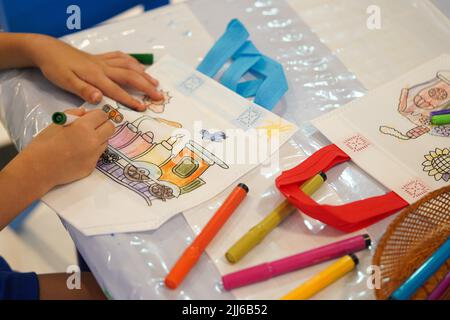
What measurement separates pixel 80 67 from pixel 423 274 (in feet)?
1.69

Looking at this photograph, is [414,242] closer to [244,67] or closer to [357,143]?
[357,143]

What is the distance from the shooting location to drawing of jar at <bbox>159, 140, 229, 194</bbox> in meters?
0.61

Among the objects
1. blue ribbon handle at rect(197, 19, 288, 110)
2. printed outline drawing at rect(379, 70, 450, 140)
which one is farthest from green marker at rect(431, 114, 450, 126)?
blue ribbon handle at rect(197, 19, 288, 110)

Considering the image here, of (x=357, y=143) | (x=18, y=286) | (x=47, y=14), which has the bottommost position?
(x=18, y=286)

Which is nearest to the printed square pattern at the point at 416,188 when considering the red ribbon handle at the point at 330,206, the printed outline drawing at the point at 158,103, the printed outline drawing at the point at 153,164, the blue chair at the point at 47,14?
the red ribbon handle at the point at 330,206

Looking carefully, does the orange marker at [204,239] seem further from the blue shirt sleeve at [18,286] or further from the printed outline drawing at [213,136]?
the blue shirt sleeve at [18,286]

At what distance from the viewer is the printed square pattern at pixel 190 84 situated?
72 cm

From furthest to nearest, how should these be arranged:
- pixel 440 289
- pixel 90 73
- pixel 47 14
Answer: pixel 47 14 < pixel 90 73 < pixel 440 289

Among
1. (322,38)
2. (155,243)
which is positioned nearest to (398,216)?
(155,243)

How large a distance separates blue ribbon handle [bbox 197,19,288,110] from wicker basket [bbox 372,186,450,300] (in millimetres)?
252

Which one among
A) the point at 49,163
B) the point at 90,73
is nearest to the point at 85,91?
the point at 90,73

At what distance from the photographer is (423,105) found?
712mm

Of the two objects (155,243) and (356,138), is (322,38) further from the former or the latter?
(155,243)

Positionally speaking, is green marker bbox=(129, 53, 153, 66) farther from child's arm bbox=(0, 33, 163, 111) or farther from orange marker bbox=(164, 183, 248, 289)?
orange marker bbox=(164, 183, 248, 289)
